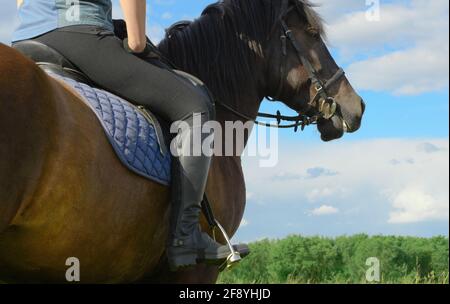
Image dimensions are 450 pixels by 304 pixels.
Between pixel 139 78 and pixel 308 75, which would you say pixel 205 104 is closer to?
pixel 139 78

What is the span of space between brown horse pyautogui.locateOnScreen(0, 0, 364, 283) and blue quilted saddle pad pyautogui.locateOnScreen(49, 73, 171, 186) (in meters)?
0.07

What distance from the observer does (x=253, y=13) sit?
5.64m

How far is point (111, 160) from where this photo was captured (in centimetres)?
401

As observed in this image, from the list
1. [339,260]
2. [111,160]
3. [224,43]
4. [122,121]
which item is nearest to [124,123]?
[122,121]

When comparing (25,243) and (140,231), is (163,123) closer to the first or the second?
(140,231)

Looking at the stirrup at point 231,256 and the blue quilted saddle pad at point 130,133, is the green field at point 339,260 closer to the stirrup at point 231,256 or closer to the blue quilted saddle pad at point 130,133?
the stirrup at point 231,256

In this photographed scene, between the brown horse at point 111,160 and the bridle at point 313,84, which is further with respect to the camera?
the bridle at point 313,84

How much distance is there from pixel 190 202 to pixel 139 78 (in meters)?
0.90

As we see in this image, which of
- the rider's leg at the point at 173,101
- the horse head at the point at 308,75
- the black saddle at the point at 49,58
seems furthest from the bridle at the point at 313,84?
the black saddle at the point at 49,58

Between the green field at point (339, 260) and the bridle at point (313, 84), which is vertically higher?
the bridle at point (313, 84)

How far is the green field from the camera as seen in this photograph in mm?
13211

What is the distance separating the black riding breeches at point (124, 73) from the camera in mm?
4426

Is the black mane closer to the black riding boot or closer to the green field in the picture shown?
the black riding boot
